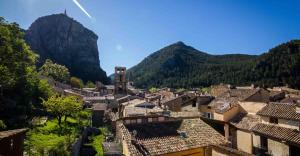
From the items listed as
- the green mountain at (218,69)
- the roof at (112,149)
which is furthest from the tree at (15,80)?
the green mountain at (218,69)

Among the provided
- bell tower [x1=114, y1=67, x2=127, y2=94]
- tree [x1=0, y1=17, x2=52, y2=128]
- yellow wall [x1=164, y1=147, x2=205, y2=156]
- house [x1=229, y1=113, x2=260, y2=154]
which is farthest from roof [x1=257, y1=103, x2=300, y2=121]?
bell tower [x1=114, y1=67, x2=127, y2=94]

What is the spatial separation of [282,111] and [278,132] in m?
2.95

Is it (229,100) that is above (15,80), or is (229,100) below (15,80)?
below

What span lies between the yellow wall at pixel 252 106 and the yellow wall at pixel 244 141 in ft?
17.1

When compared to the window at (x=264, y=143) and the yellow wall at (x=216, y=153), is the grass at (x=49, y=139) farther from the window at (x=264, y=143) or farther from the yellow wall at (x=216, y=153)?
the window at (x=264, y=143)

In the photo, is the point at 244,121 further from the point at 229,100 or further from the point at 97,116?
the point at 97,116

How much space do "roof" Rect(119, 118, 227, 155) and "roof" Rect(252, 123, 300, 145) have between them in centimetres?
749

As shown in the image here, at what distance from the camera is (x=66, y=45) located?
480 ft

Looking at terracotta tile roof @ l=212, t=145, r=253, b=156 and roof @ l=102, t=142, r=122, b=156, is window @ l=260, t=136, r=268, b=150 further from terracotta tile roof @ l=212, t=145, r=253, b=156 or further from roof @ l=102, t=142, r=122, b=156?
roof @ l=102, t=142, r=122, b=156

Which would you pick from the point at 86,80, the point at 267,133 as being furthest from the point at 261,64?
the point at 267,133

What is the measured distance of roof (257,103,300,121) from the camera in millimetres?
27663

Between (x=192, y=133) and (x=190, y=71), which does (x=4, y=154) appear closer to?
(x=192, y=133)

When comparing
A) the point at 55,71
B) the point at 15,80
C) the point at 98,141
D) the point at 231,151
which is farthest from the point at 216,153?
the point at 55,71

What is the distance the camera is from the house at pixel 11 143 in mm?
19203
